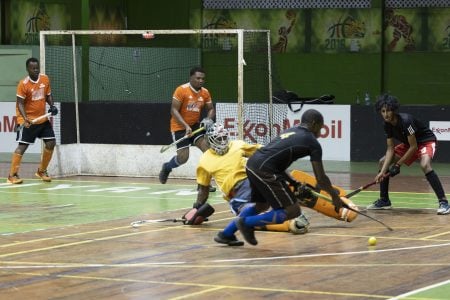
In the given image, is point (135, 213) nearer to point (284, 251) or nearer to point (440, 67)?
point (284, 251)

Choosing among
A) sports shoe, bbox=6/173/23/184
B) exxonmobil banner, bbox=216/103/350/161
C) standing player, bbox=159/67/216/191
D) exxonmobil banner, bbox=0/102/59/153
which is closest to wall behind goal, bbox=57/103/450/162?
exxonmobil banner, bbox=216/103/350/161

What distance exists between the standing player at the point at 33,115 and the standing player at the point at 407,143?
7.58m

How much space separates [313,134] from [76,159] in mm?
12072

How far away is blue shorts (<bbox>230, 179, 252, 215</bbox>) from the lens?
14533mm

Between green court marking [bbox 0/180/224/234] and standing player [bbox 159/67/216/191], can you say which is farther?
standing player [bbox 159/67/216/191]

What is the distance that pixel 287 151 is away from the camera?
43.4 feet

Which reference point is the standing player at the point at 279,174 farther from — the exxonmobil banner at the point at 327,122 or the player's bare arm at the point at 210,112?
the exxonmobil banner at the point at 327,122

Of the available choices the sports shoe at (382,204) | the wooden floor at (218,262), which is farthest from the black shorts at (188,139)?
the wooden floor at (218,262)

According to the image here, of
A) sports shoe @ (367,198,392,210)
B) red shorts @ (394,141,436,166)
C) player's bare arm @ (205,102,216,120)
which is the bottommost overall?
sports shoe @ (367,198,392,210)

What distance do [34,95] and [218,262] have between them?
431 inches

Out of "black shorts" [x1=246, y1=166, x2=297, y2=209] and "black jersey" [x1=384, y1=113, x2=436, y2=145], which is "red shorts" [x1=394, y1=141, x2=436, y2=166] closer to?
"black jersey" [x1=384, y1=113, x2=436, y2=145]

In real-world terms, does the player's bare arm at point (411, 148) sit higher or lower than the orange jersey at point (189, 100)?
lower

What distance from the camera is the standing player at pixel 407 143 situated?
677 inches

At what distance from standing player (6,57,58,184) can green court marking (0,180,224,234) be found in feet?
1.55
